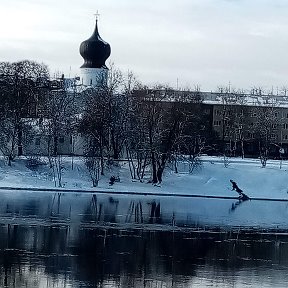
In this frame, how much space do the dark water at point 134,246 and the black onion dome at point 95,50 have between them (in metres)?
35.9

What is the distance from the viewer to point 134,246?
3147 centimetres

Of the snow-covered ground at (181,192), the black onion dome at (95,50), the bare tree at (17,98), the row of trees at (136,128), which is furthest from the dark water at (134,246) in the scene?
the black onion dome at (95,50)

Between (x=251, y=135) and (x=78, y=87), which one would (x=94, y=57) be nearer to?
(x=78, y=87)

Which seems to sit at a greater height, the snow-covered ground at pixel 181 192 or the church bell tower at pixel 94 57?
the church bell tower at pixel 94 57

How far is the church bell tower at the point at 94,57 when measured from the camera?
84.6 m

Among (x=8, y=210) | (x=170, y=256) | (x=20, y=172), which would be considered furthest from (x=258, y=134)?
(x=170, y=256)

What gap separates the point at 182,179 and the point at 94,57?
26.1 m

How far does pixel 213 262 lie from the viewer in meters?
28.8

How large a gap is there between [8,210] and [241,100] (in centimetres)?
6758

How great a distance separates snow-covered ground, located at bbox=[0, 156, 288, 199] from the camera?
61.9 m

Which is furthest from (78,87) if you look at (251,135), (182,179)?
(182,179)

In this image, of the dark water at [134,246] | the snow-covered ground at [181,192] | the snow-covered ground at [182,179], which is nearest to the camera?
the dark water at [134,246]

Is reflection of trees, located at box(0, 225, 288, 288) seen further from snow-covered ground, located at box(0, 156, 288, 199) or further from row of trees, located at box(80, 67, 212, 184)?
row of trees, located at box(80, 67, 212, 184)

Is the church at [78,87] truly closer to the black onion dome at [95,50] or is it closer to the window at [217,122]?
the black onion dome at [95,50]
